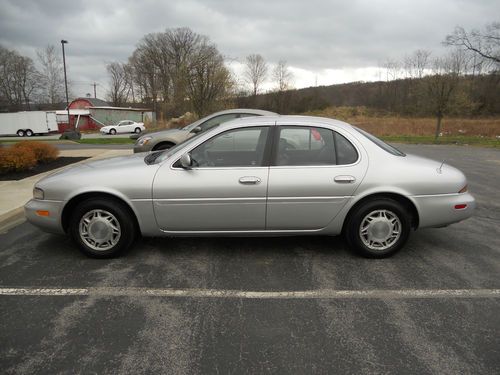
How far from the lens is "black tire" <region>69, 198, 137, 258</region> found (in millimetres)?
3973

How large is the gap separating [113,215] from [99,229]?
227mm

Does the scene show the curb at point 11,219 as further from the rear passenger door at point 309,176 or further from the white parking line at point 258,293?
the rear passenger door at point 309,176

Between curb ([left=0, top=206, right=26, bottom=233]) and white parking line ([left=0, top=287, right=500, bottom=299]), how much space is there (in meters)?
2.26

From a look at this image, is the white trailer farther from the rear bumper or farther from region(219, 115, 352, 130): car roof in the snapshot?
the rear bumper

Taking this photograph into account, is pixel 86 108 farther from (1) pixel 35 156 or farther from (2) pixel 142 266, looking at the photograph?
(2) pixel 142 266

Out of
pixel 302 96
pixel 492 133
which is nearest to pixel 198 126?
pixel 492 133

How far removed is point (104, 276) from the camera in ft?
12.2

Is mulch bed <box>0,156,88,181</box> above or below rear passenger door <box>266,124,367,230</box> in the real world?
below

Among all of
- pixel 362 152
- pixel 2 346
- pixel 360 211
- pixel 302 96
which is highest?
pixel 302 96

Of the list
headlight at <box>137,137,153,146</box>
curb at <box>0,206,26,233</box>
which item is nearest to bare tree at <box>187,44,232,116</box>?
headlight at <box>137,137,153,146</box>

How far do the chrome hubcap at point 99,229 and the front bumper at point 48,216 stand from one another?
267 mm

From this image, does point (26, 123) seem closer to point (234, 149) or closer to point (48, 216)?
point (48, 216)

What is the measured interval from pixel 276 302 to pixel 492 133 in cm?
3353

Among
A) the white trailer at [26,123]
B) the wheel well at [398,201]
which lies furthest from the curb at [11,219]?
the white trailer at [26,123]
